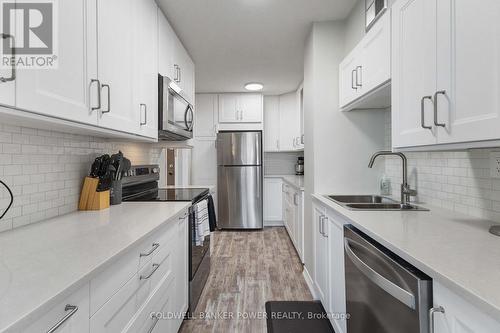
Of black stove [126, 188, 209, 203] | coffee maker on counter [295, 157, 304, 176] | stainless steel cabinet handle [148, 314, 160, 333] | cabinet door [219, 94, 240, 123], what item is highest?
cabinet door [219, 94, 240, 123]

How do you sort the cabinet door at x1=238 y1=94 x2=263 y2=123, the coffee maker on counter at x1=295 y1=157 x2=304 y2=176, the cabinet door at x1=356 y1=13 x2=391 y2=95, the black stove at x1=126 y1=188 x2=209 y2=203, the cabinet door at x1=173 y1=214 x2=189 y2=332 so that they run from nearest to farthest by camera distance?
the cabinet door at x1=356 y1=13 x2=391 y2=95 → the cabinet door at x1=173 y1=214 x2=189 y2=332 → the black stove at x1=126 y1=188 x2=209 y2=203 → the cabinet door at x1=238 y1=94 x2=263 y2=123 → the coffee maker on counter at x1=295 y1=157 x2=304 y2=176

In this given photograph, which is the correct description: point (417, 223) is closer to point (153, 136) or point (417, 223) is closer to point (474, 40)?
point (474, 40)

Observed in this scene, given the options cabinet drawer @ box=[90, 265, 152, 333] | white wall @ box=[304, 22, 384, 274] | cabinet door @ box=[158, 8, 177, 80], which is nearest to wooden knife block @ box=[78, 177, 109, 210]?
cabinet drawer @ box=[90, 265, 152, 333]

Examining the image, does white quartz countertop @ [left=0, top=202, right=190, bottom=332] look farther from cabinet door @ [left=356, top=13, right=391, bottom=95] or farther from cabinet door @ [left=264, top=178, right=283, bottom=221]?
cabinet door @ [left=264, top=178, right=283, bottom=221]

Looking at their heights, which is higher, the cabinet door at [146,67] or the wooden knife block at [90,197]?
the cabinet door at [146,67]

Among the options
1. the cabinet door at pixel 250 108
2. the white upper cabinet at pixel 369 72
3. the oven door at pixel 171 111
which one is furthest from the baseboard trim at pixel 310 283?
the cabinet door at pixel 250 108

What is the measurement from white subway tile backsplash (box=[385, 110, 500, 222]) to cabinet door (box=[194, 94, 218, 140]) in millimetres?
3239

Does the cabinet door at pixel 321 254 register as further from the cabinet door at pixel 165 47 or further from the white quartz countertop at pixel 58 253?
the cabinet door at pixel 165 47

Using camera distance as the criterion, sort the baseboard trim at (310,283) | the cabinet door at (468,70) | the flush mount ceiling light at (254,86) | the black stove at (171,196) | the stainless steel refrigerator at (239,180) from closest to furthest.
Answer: the cabinet door at (468,70) < the black stove at (171,196) < the baseboard trim at (310,283) < the flush mount ceiling light at (254,86) < the stainless steel refrigerator at (239,180)

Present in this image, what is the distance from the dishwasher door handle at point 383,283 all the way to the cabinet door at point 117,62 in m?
1.34

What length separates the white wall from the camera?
227cm

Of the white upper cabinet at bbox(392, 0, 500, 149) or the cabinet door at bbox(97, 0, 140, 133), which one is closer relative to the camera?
the white upper cabinet at bbox(392, 0, 500, 149)

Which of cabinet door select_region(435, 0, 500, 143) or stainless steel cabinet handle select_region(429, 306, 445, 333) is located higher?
cabinet door select_region(435, 0, 500, 143)

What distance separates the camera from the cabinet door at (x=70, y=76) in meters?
0.88
